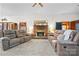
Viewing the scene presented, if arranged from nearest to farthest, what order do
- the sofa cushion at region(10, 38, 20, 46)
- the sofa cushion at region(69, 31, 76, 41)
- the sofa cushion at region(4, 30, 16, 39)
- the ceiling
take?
the ceiling < the sofa cushion at region(69, 31, 76, 41) < the sofa cushion at region(4, 30, 16, 39) < the sofa cushion at region(10, 38, 20, 46)

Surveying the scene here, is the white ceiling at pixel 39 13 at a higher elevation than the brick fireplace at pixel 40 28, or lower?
higher

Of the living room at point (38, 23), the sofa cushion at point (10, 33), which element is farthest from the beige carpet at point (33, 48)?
the sofa cushion at point (10, 33)

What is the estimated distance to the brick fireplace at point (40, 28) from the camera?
5.35 m

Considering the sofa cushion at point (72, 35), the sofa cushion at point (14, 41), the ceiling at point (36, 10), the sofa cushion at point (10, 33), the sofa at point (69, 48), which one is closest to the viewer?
the sofa at point (69, 48)

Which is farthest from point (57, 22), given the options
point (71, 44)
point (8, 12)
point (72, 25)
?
point (8, 12)

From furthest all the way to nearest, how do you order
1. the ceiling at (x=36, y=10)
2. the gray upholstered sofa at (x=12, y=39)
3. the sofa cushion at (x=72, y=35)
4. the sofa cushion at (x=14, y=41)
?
1. the sofa cushion at (x=14, y=41)
2. the gray upholstered sofa at (x=12, y=39)
3. the sofa cushion at (x=72, y=35)
4. the ceiling at (x=36, y=10)

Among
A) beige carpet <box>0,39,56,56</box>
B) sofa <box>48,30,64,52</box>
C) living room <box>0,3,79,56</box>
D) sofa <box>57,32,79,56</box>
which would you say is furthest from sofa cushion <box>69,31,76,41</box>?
beige carpet <box>0,39,56,56</box>

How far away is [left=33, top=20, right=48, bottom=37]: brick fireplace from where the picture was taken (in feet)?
17.6

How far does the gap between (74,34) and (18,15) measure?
6.20 ft

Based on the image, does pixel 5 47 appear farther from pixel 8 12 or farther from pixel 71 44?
pixel 71 44

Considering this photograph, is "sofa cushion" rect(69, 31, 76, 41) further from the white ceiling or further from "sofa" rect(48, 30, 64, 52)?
the white ceiling

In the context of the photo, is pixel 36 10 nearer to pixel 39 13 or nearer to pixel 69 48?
pixel 39 13

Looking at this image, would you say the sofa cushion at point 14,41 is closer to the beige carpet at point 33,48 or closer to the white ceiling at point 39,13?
the beige carpet at point 33,48

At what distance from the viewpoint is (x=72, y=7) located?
4910 mm
